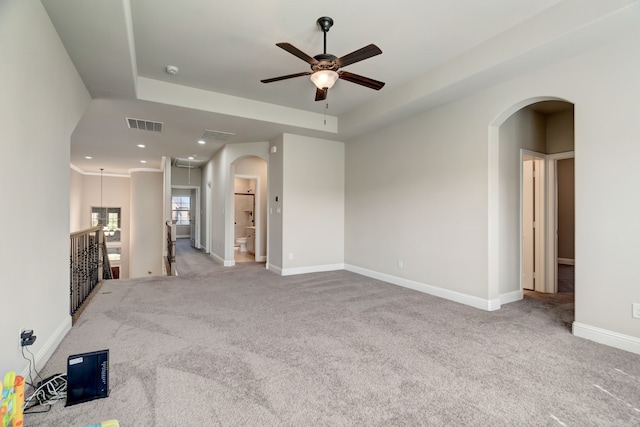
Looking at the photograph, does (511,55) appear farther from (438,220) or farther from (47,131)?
(47,131)

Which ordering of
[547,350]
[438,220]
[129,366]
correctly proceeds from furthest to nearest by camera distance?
[438,220] < [547,350] < [129,366]

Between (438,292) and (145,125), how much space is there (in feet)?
17.8

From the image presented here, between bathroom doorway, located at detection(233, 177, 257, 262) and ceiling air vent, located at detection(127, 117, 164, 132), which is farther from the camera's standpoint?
bathroom doorway, located at detection(233, 177, 257, 262)

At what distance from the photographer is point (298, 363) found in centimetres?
240

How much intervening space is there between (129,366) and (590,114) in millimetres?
4511

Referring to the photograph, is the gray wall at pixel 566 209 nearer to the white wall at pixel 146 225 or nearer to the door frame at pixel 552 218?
the door frame at pixel 552 218

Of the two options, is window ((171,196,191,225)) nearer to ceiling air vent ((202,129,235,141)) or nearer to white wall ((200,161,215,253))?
white wall ((200,161,215,253))

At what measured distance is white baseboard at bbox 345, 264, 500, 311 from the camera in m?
3.73

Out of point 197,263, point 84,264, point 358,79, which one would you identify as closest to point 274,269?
point 197,263

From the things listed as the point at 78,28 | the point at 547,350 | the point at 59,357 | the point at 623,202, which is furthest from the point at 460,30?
the point at 59,357

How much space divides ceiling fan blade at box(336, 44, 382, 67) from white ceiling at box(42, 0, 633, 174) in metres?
0.45

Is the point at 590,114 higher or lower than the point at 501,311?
higher

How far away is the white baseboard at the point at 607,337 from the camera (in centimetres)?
259

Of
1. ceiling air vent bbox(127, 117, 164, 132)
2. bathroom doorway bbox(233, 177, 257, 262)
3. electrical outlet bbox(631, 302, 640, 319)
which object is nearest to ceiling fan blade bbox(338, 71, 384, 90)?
electrical outlet bbox(631, 302, 640, 319)
